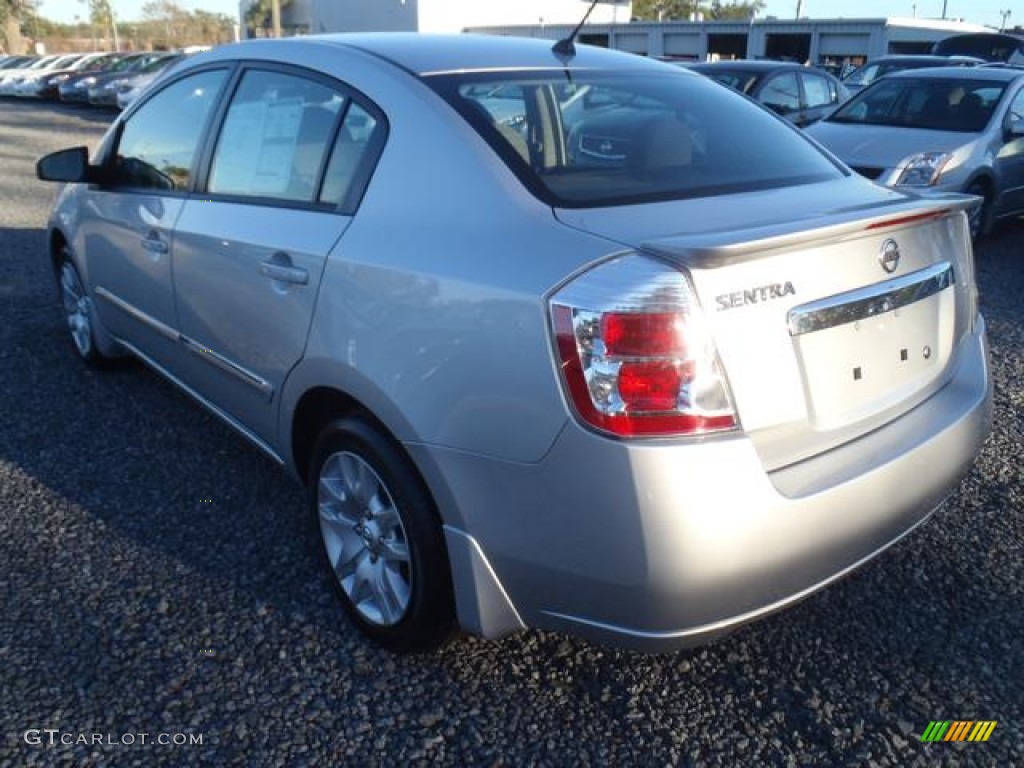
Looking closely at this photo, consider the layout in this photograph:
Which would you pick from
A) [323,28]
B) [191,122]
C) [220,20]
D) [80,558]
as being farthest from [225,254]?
[220,20]

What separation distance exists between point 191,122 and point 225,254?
85cm

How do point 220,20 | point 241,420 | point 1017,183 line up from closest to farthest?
point 241,420
point 1017,183
point 220,20

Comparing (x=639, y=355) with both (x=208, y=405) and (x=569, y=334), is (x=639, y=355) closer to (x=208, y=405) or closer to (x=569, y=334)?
(x=569, y=334)

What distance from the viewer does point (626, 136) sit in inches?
107

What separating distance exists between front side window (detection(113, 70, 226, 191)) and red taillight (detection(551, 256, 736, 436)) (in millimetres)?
2103

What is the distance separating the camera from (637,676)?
2479 mm

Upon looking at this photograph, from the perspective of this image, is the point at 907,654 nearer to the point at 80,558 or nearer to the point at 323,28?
the point at 80,558

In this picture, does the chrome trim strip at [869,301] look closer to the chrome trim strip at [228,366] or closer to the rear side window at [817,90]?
the chrome trim strip at [228,366]

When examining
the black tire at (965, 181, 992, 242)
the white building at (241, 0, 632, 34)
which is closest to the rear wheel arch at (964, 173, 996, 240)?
the black tire at (965, 181, 992, 242)

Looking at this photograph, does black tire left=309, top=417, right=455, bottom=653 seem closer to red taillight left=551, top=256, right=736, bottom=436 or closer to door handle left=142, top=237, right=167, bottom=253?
red taillight left=551, top=256, right=736, bottom=436

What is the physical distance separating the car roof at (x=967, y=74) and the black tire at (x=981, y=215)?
4.14ft

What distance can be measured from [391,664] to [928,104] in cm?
786

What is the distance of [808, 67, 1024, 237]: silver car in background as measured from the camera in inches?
287

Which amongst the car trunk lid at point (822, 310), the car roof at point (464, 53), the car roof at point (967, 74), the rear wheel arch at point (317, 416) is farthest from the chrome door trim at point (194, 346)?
the car roof at point (967, 74)
